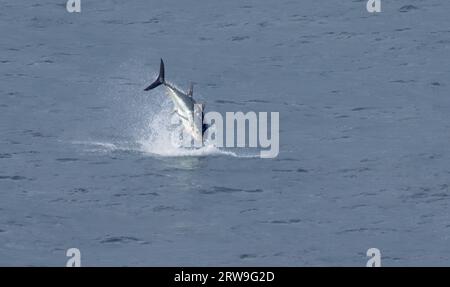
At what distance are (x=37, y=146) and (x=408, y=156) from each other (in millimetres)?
15225

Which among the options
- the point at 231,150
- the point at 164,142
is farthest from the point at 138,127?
the point at 231,150

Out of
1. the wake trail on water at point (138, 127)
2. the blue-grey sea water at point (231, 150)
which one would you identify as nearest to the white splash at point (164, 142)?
the wake trail on water at point (138, 127)

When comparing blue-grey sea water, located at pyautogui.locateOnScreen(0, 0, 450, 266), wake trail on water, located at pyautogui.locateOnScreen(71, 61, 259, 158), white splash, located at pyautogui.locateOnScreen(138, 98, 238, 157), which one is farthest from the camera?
wake trail on water, located at pyautogui.locateOnScreen(71, 61, 259, 158)

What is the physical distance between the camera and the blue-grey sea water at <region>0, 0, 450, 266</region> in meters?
71.0

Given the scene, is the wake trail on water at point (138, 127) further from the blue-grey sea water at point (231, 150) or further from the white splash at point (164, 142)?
the blue-grey sea water at point (231, 150)

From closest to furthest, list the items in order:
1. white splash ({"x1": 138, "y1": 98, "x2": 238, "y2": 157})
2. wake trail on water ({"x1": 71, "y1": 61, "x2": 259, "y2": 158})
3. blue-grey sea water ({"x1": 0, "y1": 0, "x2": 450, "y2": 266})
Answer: blue-grey sea water ({"x1": 0, "y1": 0, "x2": 450, "y2": 266}) < white splash ({"x1": 138, "y1": 98, "x2": 238, "y2": 157}) < wake trail on water ({"x1": 71, "y1": 61, "x2": 259, "y2": 158})

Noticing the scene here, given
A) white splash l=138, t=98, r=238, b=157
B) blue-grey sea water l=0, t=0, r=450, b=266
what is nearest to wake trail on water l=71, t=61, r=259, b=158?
white splash l=138, t=98, r=238, b=157

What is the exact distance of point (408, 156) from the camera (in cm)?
8044

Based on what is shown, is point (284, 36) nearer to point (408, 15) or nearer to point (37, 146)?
point (408, 15)

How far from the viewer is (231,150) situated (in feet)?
268

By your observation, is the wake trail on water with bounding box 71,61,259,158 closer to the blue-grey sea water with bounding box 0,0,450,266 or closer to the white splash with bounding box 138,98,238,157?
the white splash with bounding box 138,98,238,157

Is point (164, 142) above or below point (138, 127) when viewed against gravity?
below

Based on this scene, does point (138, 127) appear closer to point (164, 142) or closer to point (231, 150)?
point (164, 142)

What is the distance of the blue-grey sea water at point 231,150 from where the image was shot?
71000 millimetres
